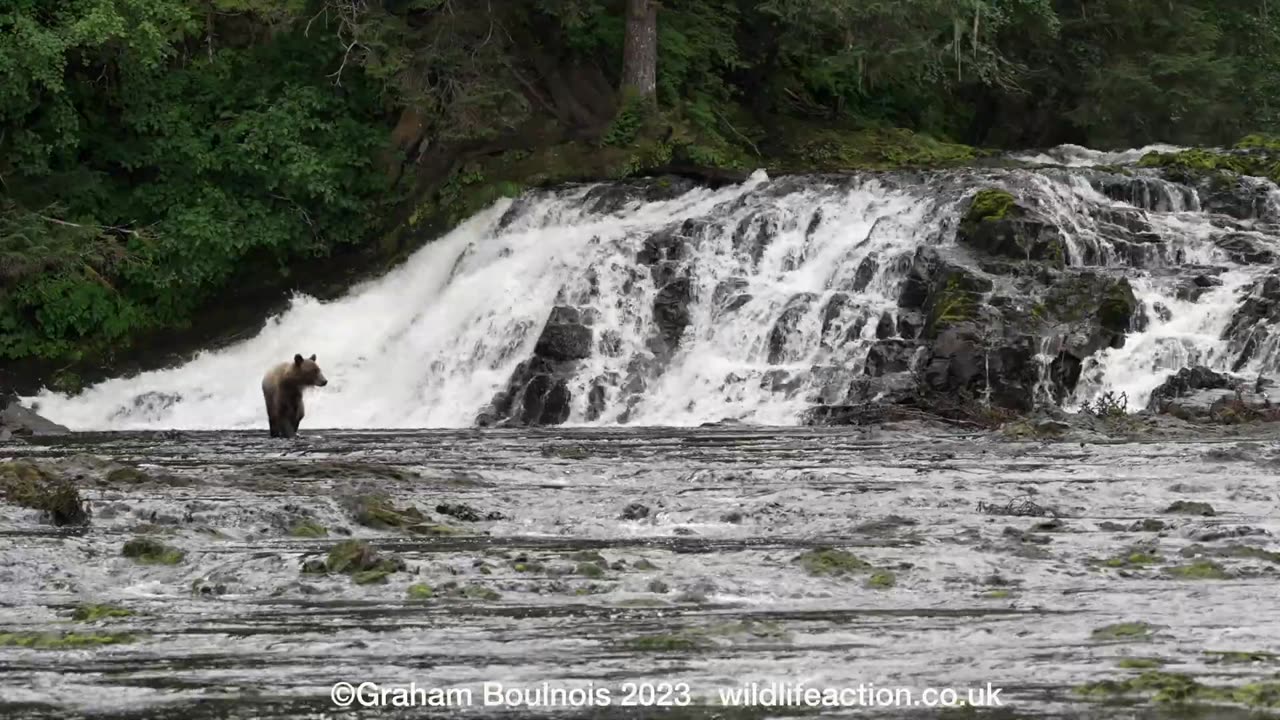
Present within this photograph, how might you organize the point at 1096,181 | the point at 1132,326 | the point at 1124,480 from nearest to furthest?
the point at 1124,480, the point at 1132,326, the point at 1096,181

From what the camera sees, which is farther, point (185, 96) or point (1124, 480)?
point (185, 96)

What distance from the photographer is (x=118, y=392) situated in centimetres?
2597

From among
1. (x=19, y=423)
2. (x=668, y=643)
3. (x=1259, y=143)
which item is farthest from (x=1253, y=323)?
(x=19, y=423)

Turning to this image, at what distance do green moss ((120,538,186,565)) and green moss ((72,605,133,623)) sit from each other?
4.39 feet

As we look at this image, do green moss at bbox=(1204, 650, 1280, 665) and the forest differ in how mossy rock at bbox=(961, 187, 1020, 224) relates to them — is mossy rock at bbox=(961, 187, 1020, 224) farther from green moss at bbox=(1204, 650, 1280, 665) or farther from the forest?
green moss at bbox=(1204, 650, 1280, 665)

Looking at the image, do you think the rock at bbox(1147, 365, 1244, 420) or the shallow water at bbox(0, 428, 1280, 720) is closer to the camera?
the shallow water at bbox(0, 428, 1280, 720)

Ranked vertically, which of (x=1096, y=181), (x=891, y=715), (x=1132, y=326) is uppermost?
(x=1096, y=181)

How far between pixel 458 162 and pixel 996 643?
886 inches

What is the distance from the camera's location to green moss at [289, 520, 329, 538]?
11.4m

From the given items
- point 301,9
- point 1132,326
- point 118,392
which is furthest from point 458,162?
point 1132,326

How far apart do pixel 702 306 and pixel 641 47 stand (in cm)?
792

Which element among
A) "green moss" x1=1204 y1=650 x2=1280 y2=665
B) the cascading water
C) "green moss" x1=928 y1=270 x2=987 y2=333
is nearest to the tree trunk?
the cascading water

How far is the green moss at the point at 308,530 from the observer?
11.4 metres

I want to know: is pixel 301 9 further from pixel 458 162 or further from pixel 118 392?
pixel 118 392
